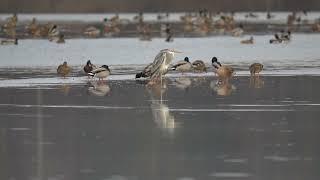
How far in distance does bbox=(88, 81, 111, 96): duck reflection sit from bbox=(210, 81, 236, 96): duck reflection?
72.5 inches

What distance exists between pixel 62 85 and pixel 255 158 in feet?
25.7

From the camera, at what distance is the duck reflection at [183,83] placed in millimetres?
14502

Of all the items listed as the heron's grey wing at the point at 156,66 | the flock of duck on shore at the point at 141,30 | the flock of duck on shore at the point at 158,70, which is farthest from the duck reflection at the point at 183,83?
the flock of duck on shore at the point at 141,30

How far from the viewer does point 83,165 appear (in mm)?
7398

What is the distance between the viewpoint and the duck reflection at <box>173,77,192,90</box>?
A: 571 inches

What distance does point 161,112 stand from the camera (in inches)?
432

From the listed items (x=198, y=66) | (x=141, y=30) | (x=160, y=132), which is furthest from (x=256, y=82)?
(x=141, y=30)

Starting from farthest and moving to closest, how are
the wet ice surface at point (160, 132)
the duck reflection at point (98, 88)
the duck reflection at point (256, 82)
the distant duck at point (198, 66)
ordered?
the distant duck at point (198, 66)
the duck reflection at point (256, 82)
the duck reflection at point (98, 88)
the wet ice surface at point (160, 132)

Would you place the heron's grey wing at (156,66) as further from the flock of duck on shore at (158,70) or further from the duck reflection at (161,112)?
the duck reflection at (161,112)

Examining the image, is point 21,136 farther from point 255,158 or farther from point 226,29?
point 226,29

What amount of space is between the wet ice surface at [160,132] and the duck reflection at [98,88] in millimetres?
27

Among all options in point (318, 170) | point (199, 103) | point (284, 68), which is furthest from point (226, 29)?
point (318, 170)

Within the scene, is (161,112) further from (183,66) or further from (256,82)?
(183,66)

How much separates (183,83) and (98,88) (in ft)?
5.72
